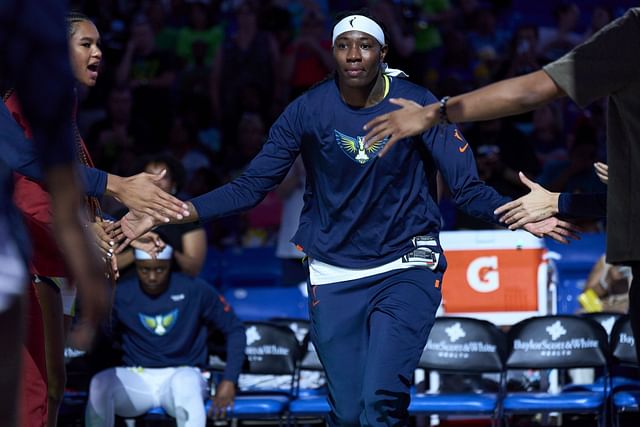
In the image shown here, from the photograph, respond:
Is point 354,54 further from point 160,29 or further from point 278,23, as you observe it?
point 160,29

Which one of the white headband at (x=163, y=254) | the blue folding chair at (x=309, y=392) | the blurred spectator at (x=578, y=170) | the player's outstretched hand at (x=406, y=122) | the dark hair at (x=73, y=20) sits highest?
the dark hair at (x=73, y=20)

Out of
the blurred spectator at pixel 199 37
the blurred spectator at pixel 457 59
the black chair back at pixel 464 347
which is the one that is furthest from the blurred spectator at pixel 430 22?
the black chair back at pixel 464 347

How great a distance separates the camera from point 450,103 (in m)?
4.50

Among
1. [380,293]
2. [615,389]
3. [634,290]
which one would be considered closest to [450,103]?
[634,290]

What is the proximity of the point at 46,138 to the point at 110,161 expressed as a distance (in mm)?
8745

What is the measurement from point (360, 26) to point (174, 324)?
3.24 m

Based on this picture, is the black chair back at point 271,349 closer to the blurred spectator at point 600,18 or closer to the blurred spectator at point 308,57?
the blurred spectator at point 308,57

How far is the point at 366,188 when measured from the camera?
5.79 metres

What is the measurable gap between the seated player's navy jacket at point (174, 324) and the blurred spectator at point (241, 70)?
3671 mm

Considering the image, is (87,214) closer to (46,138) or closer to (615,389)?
(46,138)

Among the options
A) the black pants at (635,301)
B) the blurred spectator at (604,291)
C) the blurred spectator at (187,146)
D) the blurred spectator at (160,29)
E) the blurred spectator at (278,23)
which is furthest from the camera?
the blurred spectator at (160,29)

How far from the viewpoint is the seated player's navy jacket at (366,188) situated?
5.74 m

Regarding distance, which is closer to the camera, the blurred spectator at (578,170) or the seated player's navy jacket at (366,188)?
the seated player's navy jacket at (366,188)

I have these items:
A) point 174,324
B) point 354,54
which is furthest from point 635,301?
point 174,324
